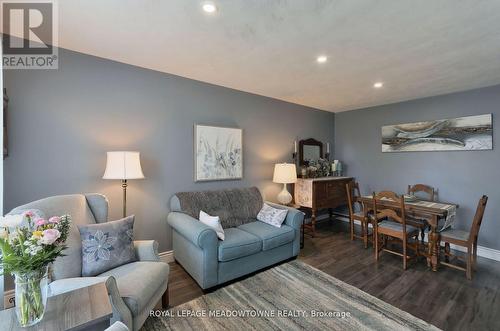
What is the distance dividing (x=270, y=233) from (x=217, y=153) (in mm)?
1409

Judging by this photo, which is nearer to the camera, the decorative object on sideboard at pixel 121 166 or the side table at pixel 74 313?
the side table at pixel 74 313

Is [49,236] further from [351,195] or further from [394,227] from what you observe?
[351,195]

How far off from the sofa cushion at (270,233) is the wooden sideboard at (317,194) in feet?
3.77

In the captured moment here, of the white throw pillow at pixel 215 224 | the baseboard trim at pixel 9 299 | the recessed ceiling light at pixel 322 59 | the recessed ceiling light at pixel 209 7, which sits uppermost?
the recessed ceiling light at pixel 322 59

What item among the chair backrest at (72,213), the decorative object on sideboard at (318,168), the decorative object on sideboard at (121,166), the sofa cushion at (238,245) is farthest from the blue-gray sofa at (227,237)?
the decorative object on sideboard at (318,168)

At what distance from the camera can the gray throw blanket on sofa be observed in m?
2.89

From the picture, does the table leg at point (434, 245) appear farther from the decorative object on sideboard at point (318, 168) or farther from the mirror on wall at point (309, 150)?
the mirror on wall at point (309, 150)

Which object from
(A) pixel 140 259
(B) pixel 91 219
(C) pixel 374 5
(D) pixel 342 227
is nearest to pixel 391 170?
(D) pixel 342 227

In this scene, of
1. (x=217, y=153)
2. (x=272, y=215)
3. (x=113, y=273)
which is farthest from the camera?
(x=217, y=153)

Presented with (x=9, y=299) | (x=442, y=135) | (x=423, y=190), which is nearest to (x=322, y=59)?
(x=442, y=135)

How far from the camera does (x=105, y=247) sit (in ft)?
5.91

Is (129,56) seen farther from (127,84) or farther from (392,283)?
(392,283)

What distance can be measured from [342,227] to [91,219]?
13.8 ft

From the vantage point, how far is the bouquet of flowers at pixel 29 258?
100 centimetres
